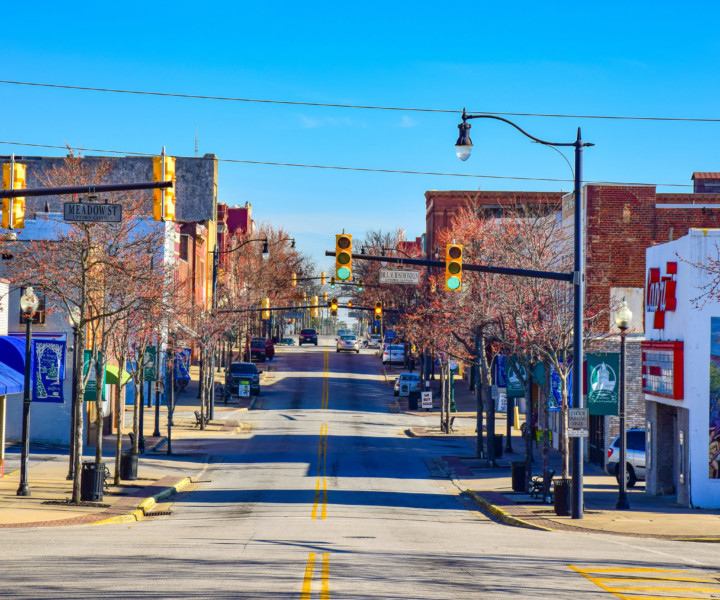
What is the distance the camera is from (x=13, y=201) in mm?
15953

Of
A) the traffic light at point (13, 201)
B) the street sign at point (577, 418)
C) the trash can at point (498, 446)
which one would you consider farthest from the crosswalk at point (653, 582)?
the trash can at point (498, 446)

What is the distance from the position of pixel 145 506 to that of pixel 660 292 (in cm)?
1547

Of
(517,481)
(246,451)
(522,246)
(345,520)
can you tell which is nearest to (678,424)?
(517,481)

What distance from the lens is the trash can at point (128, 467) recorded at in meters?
29.6

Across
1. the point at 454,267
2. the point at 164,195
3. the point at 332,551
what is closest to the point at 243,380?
the point at 454,267

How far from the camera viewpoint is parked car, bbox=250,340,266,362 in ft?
280

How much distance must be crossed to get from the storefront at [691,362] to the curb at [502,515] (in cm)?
509

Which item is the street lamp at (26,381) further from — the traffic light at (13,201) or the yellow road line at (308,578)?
the yellow road line at (308,578)

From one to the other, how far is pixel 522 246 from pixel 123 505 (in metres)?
20.3

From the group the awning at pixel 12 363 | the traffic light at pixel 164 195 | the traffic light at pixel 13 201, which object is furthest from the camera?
the awning at pixel 12 363

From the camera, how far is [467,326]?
35.2 meters

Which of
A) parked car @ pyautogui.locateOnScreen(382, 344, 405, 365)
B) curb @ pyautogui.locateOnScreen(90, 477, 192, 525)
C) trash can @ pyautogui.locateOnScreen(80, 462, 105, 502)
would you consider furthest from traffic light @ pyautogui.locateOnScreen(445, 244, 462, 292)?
parked car @ pyautogui.locateOnScreen(382, 344, 405, 365)

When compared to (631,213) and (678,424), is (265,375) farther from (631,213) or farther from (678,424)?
(678,424)

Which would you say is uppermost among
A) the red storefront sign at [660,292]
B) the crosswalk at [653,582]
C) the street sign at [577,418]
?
the red storefront sign at [660,292]
